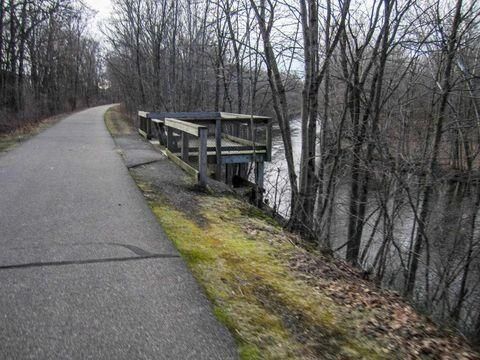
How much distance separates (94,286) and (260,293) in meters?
1.40

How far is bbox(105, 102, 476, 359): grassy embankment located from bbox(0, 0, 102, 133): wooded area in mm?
14547

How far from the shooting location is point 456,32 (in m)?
8.57

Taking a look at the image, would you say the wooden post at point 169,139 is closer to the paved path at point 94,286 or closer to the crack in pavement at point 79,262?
the paved path at point 94,286

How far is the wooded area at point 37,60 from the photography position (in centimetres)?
2117

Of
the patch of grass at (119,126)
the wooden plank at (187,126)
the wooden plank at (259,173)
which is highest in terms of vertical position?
the wooden plank at (187,126)

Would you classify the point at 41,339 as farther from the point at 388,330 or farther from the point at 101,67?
the point at 101,67

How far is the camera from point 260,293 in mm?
3750

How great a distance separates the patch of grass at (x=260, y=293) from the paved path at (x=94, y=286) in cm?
18

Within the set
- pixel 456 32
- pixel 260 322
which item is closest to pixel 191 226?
pixel 260 322

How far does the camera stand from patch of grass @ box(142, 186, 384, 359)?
2.97 metres

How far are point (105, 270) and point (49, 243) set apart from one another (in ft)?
3.25

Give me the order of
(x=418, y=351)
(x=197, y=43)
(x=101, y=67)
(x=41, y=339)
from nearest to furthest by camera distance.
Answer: (x=41, y=339)
(x=418, y=351)
(x=197, y=43)
(x=101, y=67)

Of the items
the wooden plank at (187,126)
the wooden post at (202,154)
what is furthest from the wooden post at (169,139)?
the wooden post at (202,154)

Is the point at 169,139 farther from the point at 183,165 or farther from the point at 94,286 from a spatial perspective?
the point at 94,286
